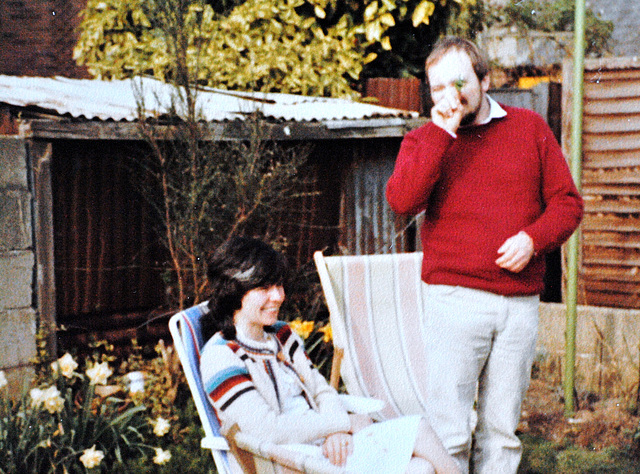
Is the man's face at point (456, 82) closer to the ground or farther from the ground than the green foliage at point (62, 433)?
farther from the ground

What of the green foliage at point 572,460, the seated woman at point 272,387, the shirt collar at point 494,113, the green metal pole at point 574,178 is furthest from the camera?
the green metal pole at point 574,178

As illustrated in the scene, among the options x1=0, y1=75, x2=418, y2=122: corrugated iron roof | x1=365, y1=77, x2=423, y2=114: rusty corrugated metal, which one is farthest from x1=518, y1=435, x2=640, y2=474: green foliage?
x1=365, y1=77, x2=423, y2=114: rusty corrugated metal

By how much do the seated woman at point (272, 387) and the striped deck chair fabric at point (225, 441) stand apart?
0.05 metres

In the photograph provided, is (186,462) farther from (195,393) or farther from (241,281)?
(241,281)

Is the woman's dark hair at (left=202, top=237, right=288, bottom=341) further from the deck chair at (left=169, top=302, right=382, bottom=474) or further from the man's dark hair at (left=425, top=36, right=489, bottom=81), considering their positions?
the man's dark hair at (left=425, top=36, right=489, bottom=81)

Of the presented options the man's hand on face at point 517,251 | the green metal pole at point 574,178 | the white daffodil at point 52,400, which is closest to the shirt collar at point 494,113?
the man's hand on face at point 517,251

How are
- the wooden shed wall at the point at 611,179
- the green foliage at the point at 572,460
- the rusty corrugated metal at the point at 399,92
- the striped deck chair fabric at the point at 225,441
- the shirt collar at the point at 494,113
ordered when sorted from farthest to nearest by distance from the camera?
the rusty corrugated metal at the point at 399,92 → the wooden shed wall at the point at 611,179 → the green foliage at the point at 572,460 → the shirt collar at the point at 494,113 → the striped deck chair fabric at the point at 225,441

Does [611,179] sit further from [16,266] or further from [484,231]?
[16,266]

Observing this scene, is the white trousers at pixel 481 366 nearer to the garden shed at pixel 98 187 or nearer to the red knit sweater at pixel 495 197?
the red knit sweater at pixel 495 197

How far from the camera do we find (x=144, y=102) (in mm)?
4543

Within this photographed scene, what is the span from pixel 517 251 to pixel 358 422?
0.81 m

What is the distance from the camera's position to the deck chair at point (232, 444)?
2.22 meters

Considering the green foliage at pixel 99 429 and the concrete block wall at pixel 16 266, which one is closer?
the green foliage at pixel 99 429

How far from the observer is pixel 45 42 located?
891cm
